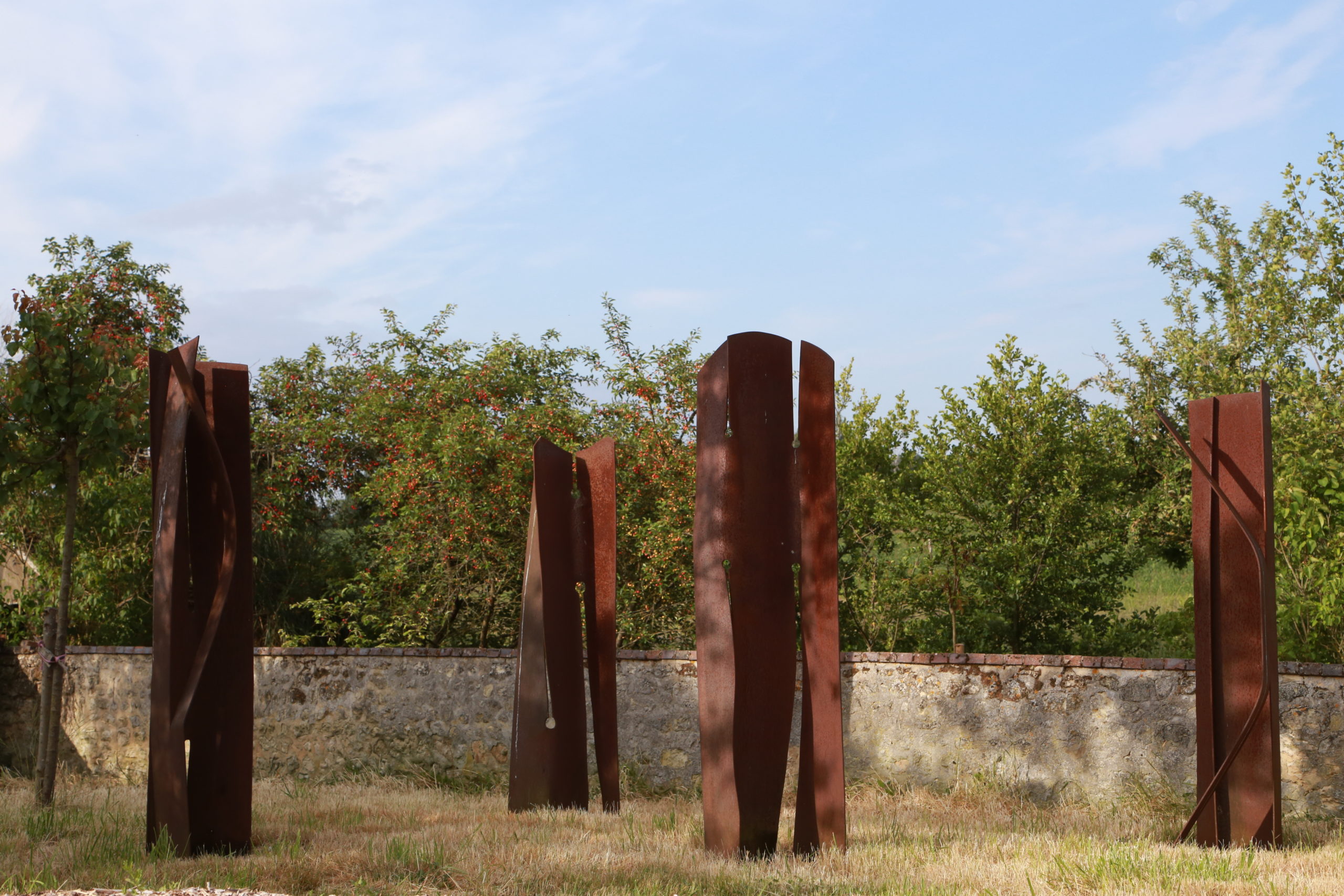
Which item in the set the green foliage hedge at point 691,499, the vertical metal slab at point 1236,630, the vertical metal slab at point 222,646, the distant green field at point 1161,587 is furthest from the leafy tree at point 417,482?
the distant green field at point 1161,587

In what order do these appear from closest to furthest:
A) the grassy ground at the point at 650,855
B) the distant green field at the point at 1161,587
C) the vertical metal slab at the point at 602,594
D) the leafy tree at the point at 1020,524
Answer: the grassy ground at the point at 650,855 < the vertical metal slab at the point at 602,594 < the leafy tree at the point at 1020,524 < the distant green field at the point at 1161,587

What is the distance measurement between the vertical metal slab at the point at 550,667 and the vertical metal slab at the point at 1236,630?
12.3 feet

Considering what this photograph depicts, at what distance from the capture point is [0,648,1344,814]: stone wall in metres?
7.07

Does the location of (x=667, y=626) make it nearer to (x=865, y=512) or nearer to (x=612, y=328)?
(x=865, y=512)

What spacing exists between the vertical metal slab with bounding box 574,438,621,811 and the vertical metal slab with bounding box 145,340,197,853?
264 cm

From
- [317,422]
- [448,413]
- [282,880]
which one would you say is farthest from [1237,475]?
[317,422]

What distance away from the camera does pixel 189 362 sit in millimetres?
5738

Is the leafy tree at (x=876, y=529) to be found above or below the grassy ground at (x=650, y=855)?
above

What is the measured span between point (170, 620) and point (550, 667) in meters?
2.52

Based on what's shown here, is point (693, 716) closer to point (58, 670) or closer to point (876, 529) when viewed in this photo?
point (876, 529)

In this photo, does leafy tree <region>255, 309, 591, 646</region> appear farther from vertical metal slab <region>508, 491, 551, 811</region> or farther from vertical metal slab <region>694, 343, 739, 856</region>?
vertical metal slab <region>694, 343, 739, 856</region>

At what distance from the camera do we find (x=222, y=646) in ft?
18.6

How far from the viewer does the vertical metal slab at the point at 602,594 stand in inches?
289

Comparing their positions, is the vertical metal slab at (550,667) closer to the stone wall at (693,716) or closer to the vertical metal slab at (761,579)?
the stone wall at (693,716)
